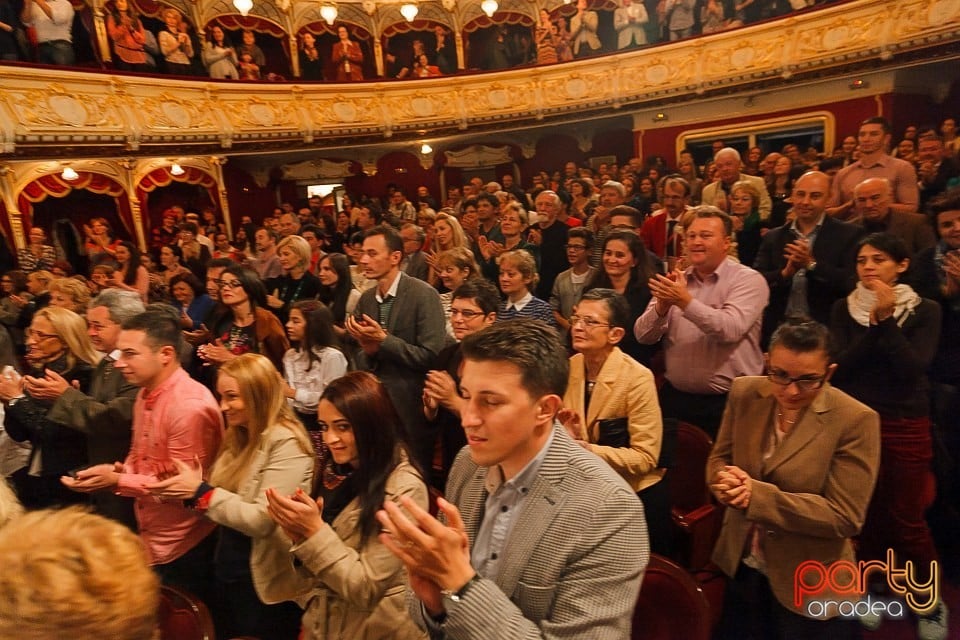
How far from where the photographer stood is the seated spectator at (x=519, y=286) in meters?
3.40

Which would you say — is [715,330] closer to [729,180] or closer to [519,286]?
[519,286]

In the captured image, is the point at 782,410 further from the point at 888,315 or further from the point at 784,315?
the point at 784,315

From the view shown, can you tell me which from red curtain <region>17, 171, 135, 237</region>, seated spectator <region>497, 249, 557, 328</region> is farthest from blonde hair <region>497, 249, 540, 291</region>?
red curtain <region>17, 171, 135, 237</region>

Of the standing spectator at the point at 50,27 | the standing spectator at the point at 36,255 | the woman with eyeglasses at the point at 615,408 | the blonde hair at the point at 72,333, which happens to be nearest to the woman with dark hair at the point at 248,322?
the blonde hair at the point at 72,333

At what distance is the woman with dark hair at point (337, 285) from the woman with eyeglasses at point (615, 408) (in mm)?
2279

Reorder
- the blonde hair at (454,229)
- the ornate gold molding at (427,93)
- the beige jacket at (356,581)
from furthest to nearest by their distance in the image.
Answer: the ornate gold molding at (427,93)
the blonde hair at (454,229)
the beige jacket at (356,581)

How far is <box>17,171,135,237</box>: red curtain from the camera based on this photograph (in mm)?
9070

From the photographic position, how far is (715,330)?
2.60 m

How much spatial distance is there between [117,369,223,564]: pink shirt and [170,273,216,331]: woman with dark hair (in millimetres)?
2374

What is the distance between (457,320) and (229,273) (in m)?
1.51

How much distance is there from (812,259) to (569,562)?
277cm

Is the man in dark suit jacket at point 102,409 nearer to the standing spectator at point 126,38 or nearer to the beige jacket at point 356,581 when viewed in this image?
the beige jacket at point 356,581

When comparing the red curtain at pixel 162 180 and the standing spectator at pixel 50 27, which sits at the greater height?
the standing spectator at pixel 50 27

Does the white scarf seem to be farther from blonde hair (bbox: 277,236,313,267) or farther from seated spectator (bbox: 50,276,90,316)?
seated spectator (bbox: 50,276,90,316)
